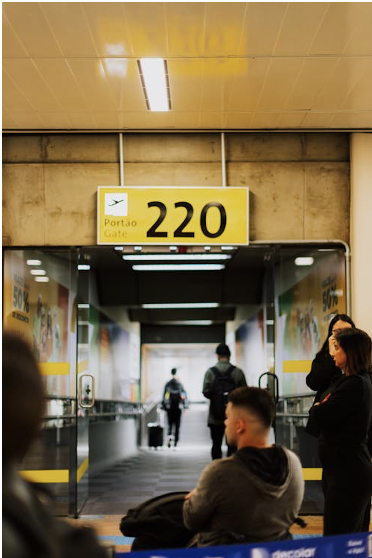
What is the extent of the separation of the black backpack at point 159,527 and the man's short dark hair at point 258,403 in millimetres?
516

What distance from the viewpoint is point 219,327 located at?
22.0 m

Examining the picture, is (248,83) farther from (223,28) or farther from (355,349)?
(355,349)

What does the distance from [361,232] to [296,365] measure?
4.31 feet

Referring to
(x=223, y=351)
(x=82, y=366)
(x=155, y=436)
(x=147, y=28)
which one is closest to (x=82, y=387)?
(x=82, y=366)

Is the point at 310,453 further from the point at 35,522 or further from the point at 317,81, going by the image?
the point at 35,522

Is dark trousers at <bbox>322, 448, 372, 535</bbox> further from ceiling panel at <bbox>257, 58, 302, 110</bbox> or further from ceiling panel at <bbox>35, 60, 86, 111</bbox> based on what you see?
ceiling panel at <bbox>35, 60, 86, 111</bbox>

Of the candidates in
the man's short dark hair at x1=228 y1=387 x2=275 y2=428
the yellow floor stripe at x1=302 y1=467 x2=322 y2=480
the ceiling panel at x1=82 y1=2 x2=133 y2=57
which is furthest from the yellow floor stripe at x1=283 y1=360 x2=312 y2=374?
the man's short dark hair at x1=228 y1=387 x2=275 y2=428

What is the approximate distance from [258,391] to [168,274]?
1099 centimetres

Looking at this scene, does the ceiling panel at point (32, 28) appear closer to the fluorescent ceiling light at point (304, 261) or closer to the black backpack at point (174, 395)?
the fluorescent ceiling light at point (304, 261)

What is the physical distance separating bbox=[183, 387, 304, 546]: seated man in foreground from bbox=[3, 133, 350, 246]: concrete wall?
164 inches

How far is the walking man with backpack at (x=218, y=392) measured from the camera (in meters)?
8.04

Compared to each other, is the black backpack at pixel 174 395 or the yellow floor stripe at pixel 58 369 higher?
the yellow floor stripe at pixel 58 369

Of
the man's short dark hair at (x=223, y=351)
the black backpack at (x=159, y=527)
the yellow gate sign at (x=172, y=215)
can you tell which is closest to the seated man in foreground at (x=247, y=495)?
the black backpack at (x=159, y=527)

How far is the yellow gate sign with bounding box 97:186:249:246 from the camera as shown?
6.55 meters
